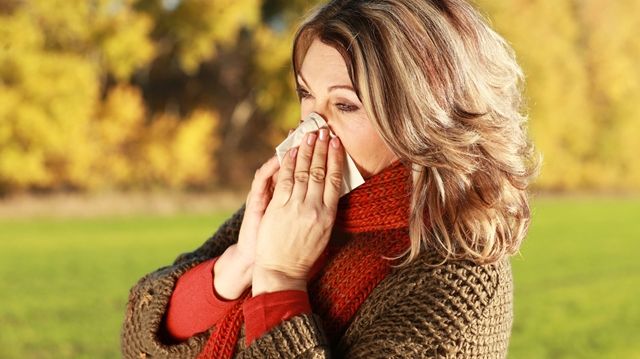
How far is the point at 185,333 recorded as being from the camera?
2.53m

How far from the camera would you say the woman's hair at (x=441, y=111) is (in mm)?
2246

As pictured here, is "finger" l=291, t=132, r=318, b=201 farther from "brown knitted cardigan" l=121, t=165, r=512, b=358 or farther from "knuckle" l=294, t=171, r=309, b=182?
"brown knitted cardigan" l=121, t=165, r=512, b=358

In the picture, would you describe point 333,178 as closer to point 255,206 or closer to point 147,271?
point 255,206

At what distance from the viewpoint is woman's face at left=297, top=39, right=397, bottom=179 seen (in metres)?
2.32

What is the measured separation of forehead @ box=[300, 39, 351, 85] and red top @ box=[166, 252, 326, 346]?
1.42 feet

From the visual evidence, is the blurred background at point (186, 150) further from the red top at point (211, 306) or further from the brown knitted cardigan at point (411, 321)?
the brown knitted cardigan at point (411, 321)

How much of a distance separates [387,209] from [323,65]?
0.38 meters

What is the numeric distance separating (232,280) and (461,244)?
559 millimetres

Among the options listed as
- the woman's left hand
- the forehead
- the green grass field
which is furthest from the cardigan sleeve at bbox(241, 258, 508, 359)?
the green grass field

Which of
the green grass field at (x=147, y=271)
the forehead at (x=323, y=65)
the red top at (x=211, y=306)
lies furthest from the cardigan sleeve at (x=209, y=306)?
the green grass field at (x=147, y=271)

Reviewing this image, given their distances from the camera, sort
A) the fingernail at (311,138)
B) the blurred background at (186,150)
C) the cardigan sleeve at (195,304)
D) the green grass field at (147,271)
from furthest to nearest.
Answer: the blurred background at (186,150) → the green grass field at (147,271) → the cardigan sleeve at (195,304) → the fingernail at (311,138)

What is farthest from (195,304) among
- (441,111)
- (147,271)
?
(147,271)

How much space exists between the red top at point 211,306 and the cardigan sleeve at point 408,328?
4 cm

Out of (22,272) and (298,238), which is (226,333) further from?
(22,272)
